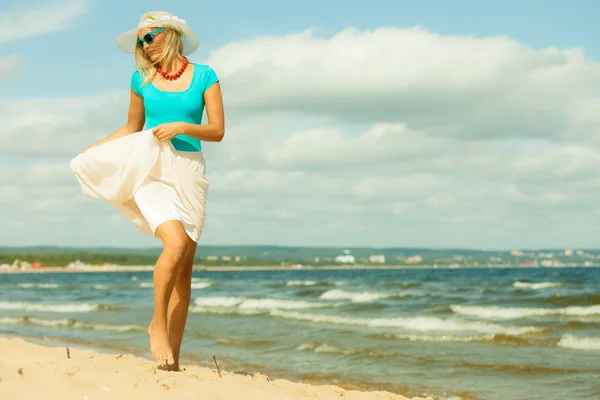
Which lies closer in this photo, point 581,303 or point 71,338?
point 71,338

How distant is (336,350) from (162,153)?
7305 millimetres

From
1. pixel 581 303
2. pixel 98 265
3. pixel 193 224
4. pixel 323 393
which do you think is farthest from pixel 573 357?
pixel 98 265

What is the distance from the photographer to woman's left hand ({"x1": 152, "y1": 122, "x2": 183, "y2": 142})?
376 centimetres

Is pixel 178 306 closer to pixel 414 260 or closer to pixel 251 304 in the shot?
pixel 251 304

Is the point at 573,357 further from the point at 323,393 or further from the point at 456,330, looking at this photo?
the point at 323,393

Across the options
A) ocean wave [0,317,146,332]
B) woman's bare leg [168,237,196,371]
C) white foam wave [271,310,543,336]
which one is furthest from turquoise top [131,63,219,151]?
white foam wave [271,310,543,336]

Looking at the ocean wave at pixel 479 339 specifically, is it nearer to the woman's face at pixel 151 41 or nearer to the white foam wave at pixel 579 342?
the white foam wave at pixel 579 342

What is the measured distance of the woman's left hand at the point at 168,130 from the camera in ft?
12.3

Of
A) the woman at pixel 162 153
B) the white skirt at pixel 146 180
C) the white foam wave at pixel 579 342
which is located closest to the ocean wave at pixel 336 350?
the white foam wave at pixel 579 342

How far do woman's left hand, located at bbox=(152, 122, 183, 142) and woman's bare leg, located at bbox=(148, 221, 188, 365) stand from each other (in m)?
0.48

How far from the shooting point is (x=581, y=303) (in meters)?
21.6

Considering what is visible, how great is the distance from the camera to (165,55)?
155 inches

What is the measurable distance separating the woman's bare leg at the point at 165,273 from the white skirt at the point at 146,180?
8 centimetres

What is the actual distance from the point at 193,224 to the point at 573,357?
8307 mm
